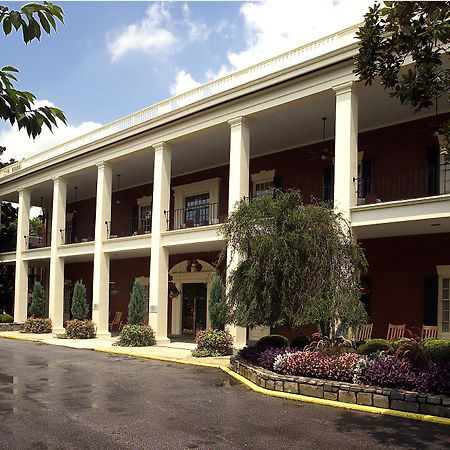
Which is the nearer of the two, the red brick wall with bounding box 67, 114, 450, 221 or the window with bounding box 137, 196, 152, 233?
the red brick wall with bounding box 67, 114, 450, 221

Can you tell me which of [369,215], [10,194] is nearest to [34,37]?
[369,215]

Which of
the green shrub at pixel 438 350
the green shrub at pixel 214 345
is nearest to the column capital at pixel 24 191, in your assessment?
the green shrub at pixel 214 345

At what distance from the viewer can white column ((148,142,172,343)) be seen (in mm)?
21703

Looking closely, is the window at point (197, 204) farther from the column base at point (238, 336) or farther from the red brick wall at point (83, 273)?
the red brick wall at point (83, 273)

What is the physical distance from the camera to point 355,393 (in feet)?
33.6

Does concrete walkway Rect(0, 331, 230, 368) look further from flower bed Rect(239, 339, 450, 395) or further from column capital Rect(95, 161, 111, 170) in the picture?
column capital Rect(95, 161, 111, 170)

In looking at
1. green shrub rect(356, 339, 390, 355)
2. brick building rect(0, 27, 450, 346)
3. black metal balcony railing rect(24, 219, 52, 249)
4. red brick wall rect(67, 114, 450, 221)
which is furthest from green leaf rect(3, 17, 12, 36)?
black metal balcony railing rect(24, 219, 52, 249)

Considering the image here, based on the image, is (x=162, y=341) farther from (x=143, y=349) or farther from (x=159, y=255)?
(x=159, y=255)

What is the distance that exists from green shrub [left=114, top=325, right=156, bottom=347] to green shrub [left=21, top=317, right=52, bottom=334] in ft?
26.0

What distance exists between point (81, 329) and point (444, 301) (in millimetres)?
15229

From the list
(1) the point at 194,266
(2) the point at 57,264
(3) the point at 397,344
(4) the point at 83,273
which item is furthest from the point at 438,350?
(4) the point at 83,273

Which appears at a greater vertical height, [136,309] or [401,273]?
[401,273]

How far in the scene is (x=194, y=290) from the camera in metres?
26.7

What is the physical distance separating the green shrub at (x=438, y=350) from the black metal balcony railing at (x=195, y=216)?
14013 millimetres
